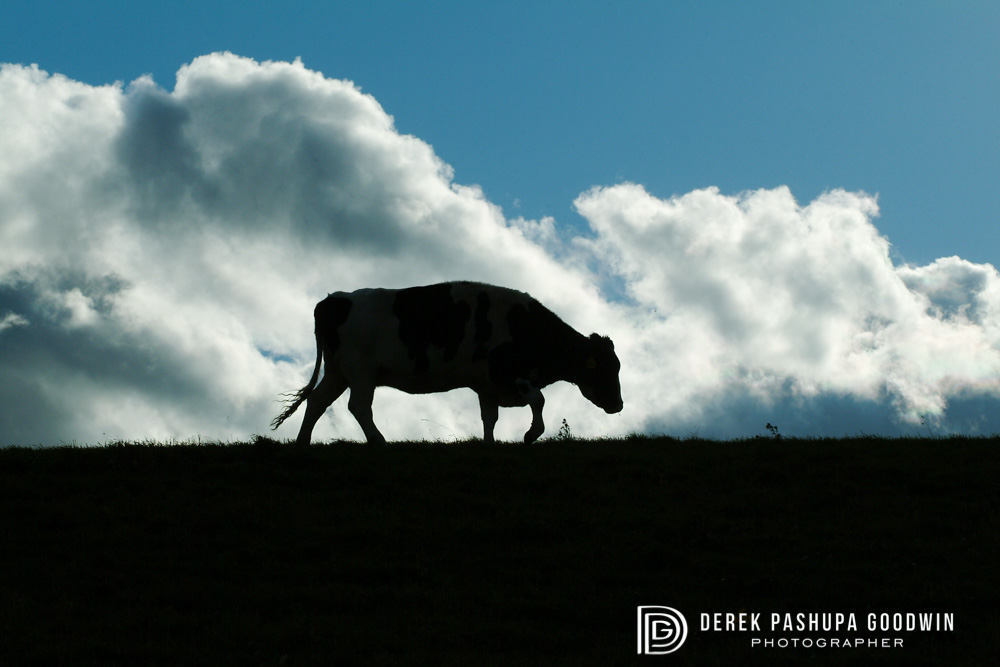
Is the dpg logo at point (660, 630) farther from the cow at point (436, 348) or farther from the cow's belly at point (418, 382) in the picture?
the cow's belly at point (418, 382)

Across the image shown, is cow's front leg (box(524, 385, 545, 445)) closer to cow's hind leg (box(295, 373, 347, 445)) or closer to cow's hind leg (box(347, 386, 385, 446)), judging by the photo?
cow's hind leg (box(347, 386, 385, 446))

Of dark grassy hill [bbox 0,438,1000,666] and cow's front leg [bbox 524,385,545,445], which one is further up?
cow's front leg [bbox 524,385,545,445]

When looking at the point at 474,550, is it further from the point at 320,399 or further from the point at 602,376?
the point at 602,376

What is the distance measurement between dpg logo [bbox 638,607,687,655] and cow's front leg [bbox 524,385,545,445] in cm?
796

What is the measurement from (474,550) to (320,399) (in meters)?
7.98

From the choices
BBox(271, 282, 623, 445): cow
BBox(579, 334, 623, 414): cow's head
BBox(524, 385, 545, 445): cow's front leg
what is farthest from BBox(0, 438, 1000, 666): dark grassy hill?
BBox(579, 334, 623, 414): cow's head

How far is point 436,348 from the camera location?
17.6 m

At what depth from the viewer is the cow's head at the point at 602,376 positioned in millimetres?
19359

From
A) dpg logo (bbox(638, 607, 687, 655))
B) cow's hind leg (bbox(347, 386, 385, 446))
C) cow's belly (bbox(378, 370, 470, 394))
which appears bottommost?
dpg logo (bbox(638, 607, 687, 655))

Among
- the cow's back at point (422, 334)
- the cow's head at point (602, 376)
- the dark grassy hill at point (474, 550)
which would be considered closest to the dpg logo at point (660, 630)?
the dark grassy hill at point (474, 550)

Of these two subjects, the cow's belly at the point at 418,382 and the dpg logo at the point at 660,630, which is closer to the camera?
the dpg logo at the point at 660,630

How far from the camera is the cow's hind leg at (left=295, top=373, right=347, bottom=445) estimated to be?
18.1 meters

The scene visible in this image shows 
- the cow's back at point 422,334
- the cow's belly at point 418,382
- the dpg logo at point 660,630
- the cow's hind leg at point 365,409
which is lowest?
the dpg logo at point 660,630

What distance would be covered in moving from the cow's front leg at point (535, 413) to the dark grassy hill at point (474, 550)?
4.26ft
